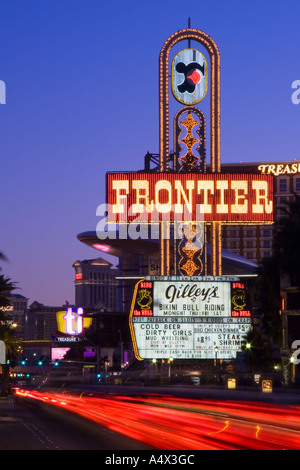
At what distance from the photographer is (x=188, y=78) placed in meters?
78.0

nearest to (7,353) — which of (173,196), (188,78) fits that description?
(173,196)

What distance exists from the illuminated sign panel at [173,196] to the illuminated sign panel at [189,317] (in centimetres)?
857

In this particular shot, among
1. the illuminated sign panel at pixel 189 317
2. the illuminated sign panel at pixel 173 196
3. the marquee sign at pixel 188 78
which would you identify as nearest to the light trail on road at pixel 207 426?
the illuminated sign panel at pixel 189 317

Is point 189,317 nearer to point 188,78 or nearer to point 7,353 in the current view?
point 188,78

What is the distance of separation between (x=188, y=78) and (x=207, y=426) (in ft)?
166

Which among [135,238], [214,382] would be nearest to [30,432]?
[214,382]

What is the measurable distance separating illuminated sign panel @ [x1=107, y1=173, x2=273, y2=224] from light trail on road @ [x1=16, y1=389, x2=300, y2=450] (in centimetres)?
3089

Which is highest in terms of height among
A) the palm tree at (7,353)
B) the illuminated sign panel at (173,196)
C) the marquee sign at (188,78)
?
the marquee sign at (188,78)

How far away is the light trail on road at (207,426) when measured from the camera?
25.0 metres

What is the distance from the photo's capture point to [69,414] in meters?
45.9

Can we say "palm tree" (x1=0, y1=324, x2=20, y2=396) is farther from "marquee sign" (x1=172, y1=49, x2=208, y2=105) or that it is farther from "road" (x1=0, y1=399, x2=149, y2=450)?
"road" (x1=0, y1=399, x2=149, y2=450)

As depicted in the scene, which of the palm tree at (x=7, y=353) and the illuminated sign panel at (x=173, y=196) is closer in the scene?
the palm tree at (x=7, y=353)

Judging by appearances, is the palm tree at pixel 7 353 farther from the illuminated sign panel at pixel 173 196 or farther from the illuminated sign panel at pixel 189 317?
the illuminated sign panel at pixel 173 196

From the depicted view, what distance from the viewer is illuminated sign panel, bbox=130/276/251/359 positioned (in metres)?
68.6
